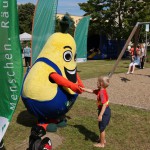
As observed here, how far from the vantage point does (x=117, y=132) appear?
6109mm

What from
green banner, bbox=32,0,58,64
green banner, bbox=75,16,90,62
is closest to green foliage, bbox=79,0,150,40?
green banner, bbox=75,16,90,62

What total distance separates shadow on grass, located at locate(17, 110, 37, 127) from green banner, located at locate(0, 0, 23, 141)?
2.71 m

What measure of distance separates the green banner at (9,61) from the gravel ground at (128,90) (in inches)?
198

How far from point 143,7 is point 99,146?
2444cm

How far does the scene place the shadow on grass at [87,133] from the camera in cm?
579

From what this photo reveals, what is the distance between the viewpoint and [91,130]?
245 inches

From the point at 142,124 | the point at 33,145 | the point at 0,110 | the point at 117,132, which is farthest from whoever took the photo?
the point at 142,124

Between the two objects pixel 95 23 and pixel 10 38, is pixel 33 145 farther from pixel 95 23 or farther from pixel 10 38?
pixel 95 23

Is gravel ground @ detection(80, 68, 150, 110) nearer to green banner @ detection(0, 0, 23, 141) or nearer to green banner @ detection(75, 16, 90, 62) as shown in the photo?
green banner @ detection(75, 16, 90, 62)

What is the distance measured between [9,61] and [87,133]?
285cm

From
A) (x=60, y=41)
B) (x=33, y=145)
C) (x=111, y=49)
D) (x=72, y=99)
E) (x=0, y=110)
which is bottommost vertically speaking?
(x=111, y=49)

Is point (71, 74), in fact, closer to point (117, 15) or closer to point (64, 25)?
point (64, 25)

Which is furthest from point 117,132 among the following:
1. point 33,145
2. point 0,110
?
point 0,110

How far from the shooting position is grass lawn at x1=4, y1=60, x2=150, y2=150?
18.0 feet
